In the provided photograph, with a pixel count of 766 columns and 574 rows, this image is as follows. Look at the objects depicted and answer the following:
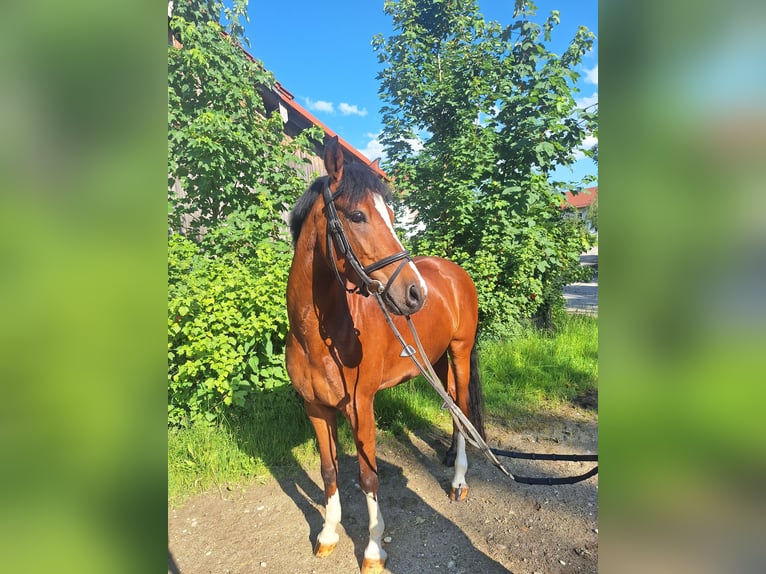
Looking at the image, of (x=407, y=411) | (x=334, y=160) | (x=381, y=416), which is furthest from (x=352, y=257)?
(x=407, y=411)

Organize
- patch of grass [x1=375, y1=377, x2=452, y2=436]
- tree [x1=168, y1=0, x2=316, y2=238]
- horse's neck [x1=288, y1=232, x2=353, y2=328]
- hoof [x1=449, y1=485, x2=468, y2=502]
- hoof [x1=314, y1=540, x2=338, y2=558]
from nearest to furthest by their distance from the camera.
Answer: horse's neck [x1=288, y1=232, x2=353, y2=328]
hoof [x1=314, y1=540, x2=338, y2=558]
hoof [x1=449, y1=485, x2=468, y2=502]
tree [x1=168, y1=0, x2=316, y2=238]
patch of grass [x1=375, y1=377, x2=452, y2=436]

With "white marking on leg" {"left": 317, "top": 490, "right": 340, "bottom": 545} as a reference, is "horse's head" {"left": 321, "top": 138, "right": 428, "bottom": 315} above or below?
above

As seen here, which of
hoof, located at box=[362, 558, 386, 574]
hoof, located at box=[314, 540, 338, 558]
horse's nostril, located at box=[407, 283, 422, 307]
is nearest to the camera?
horse's nostril, located at box=[407, 283, 422, 307]

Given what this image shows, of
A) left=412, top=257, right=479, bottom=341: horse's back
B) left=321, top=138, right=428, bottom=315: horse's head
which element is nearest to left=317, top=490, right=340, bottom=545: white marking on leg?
left=412, top=257, right=479, bottom=341: horse's back

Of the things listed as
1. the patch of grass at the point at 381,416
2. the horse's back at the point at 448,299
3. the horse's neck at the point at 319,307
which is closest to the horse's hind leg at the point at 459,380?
the horse's back at the point at 448,299

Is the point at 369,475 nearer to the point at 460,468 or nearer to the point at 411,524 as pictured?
the point at 411,524

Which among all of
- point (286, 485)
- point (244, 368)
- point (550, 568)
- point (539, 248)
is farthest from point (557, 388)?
point (244, 368)

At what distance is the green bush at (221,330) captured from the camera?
2979mm

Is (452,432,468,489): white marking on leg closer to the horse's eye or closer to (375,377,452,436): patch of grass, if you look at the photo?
(375,377,452,436): patch of grass

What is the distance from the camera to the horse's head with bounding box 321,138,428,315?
166 centimetres

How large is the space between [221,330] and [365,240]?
1911 mm

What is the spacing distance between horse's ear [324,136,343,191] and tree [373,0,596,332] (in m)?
3.76

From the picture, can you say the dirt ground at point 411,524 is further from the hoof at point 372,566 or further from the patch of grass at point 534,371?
the patch of grass at point 534,371

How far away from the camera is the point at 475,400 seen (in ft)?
11.2
